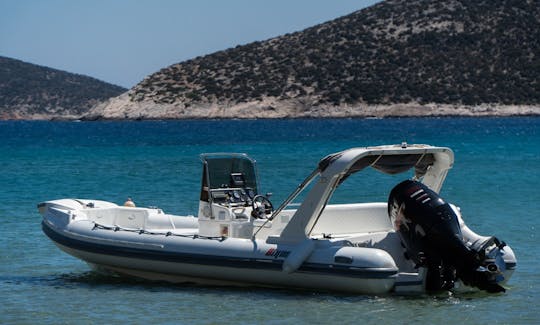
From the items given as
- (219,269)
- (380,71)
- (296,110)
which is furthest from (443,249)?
(380,71)

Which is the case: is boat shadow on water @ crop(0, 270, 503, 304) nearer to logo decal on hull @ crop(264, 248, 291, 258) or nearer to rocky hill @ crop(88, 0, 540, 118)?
logo decal on hull @ crop(264, 248, 291, 258)

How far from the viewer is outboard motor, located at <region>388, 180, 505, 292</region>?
40.3 feet

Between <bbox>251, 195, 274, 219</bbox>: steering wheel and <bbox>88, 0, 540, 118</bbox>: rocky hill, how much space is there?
92062mm

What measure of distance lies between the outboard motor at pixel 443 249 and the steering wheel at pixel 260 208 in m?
2.21

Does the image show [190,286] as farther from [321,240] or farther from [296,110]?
[296,110]

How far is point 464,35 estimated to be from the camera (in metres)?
109

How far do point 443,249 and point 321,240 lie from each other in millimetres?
1428

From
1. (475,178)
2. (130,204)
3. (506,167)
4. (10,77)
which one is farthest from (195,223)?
(10,77)

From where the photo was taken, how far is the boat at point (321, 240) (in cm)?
1238

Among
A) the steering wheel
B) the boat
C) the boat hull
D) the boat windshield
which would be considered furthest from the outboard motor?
the boat windshield

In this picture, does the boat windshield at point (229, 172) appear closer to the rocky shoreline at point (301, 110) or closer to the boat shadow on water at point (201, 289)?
the boat shadow on water at point (201, 289)

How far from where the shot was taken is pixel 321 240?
505 inches

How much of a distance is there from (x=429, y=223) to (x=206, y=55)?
118m

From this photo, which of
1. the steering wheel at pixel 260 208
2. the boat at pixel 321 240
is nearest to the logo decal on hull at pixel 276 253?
the boat at pixel 321 240
